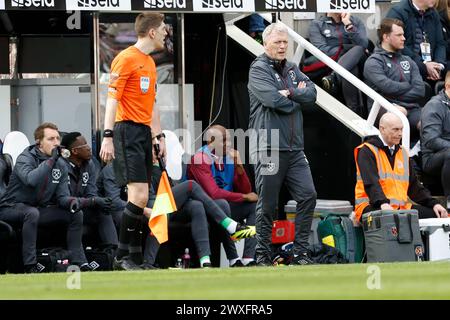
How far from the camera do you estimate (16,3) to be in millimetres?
13656

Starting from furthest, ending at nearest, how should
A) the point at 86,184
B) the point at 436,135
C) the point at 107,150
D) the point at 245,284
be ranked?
the point at 436,135 < the point at 86,184 < the point at 107,150 < the point at 245,284

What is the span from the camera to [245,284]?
9898 mm

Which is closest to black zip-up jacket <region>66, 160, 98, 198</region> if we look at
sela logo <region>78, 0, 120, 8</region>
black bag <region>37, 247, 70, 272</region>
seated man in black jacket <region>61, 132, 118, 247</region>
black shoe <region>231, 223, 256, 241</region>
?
seated man in black jacket <region>61, 132, 118, 247</region>

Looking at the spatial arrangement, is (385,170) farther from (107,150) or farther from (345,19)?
(107,150)

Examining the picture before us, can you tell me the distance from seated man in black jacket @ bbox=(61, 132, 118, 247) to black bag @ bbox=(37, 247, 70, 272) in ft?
2.27

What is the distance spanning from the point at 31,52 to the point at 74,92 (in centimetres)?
79

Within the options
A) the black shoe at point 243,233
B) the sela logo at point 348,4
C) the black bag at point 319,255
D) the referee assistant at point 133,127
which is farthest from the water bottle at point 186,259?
the sela logo at point 348,4

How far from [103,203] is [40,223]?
724 millimetres

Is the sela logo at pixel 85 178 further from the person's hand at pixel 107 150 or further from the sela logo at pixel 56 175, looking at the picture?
the person's hand at pixel 107 150

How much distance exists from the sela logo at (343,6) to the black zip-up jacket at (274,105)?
3.72 feet

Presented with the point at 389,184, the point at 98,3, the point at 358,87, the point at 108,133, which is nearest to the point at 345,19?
the point at 358,87

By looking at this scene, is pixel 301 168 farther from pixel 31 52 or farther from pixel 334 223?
pixel 31 52

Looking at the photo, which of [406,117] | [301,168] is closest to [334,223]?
[301,168]

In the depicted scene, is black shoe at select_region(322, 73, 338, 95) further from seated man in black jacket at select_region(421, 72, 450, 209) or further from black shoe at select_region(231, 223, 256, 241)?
black shoe at select_region(231, 223, 256, 241)
